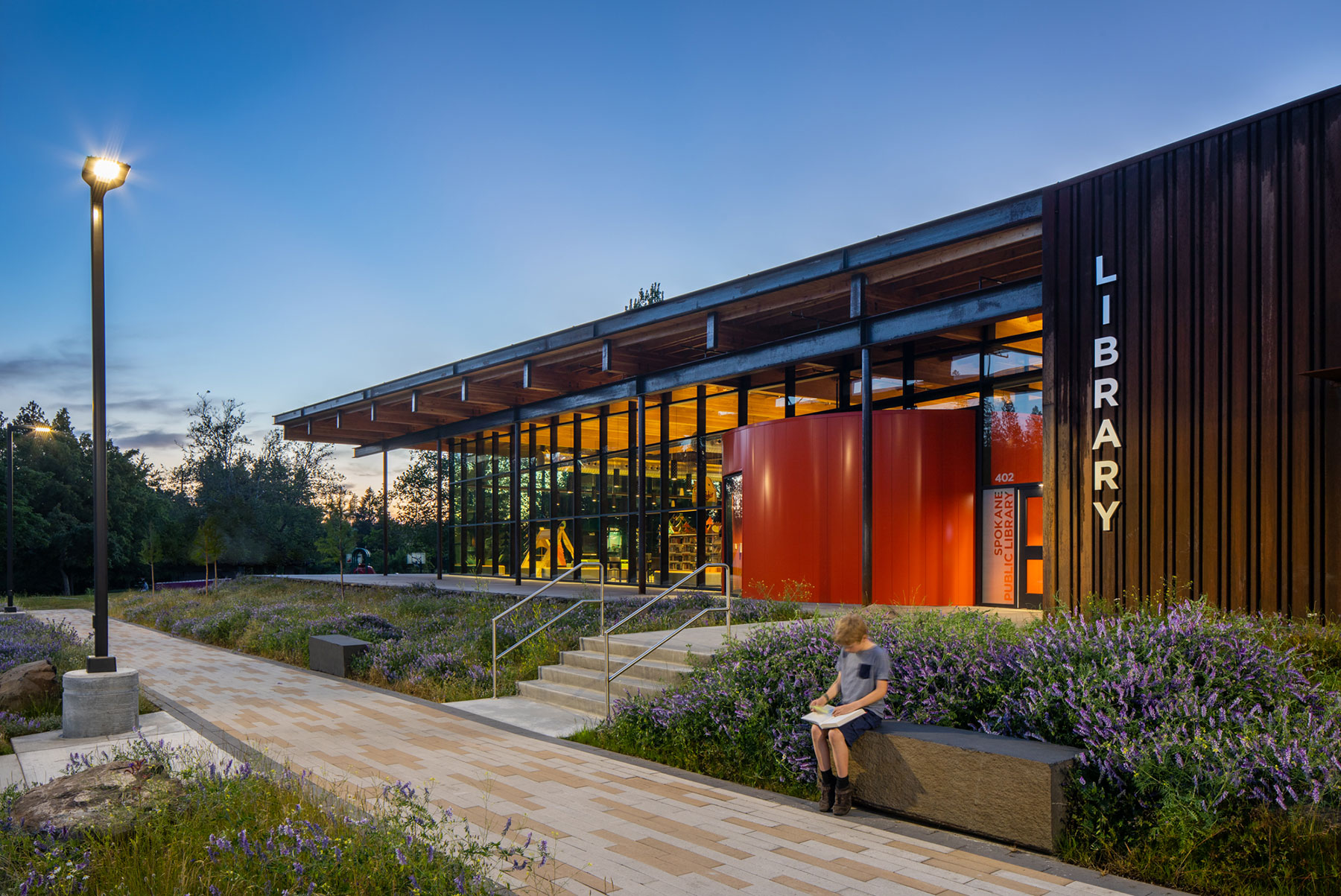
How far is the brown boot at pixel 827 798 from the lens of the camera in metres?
5.73

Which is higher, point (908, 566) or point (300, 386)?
point (300, 386)

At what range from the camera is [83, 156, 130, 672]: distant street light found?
875 cm

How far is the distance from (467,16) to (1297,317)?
41.5 ft

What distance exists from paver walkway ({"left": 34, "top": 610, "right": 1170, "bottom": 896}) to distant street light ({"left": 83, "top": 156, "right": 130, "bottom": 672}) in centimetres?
141

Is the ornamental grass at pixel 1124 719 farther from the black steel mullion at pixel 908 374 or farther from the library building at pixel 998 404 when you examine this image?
the black steel mullion at pixel 908 374

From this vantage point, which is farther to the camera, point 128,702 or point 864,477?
point 864,477

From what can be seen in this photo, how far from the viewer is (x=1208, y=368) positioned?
9680 mm

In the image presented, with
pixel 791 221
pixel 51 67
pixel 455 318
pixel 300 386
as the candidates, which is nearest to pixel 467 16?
pixel 51 67

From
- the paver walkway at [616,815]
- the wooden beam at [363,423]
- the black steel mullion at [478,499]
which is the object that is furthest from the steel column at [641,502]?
the black steel mullion at [478,499]

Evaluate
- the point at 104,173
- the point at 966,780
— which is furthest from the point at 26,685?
the point at 966,780

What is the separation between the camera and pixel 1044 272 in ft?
37.8

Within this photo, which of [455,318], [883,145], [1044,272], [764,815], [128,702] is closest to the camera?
[764,815]

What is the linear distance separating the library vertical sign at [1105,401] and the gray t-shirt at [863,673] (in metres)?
5.98

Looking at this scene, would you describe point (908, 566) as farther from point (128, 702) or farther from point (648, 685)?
point (128, 702)
